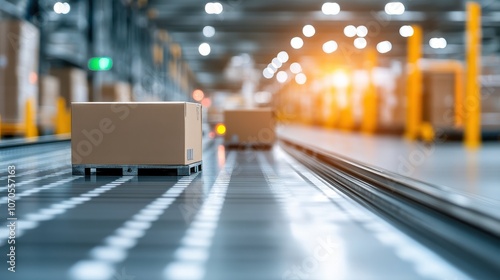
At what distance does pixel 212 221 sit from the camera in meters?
2.91

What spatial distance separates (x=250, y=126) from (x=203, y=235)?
7.36m

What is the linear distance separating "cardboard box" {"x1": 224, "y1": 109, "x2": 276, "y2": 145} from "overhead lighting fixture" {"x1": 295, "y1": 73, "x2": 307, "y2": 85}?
24602mm

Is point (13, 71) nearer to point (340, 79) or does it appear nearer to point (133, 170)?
point (133, 170)

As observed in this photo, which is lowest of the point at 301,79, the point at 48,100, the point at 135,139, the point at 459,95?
the point at 135,139

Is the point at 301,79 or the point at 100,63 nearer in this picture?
the point at 100,63

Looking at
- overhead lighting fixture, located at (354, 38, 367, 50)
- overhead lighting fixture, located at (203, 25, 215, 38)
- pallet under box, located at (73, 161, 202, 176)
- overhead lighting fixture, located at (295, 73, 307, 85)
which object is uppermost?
overhead lighting fixture, located at (203, 25, 215, 38)

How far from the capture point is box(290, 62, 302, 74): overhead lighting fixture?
2972 cm

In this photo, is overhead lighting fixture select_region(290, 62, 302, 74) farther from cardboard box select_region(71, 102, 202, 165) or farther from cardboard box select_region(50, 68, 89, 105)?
cardboard box select_region(71, 102, 202, 165)

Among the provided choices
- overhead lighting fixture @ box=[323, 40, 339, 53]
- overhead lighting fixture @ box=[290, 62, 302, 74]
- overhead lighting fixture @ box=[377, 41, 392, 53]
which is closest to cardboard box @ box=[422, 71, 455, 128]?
overhead lighting fixture @ box=[323, 40, 339, 53]

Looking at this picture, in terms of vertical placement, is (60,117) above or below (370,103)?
below

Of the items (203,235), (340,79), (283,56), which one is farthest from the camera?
(283,56)

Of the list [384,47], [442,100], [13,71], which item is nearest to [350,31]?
[384,47]

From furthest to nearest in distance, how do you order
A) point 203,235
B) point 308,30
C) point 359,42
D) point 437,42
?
point 437,42
point 359,42
point 308,30
point 203,235

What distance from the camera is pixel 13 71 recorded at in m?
9.30
